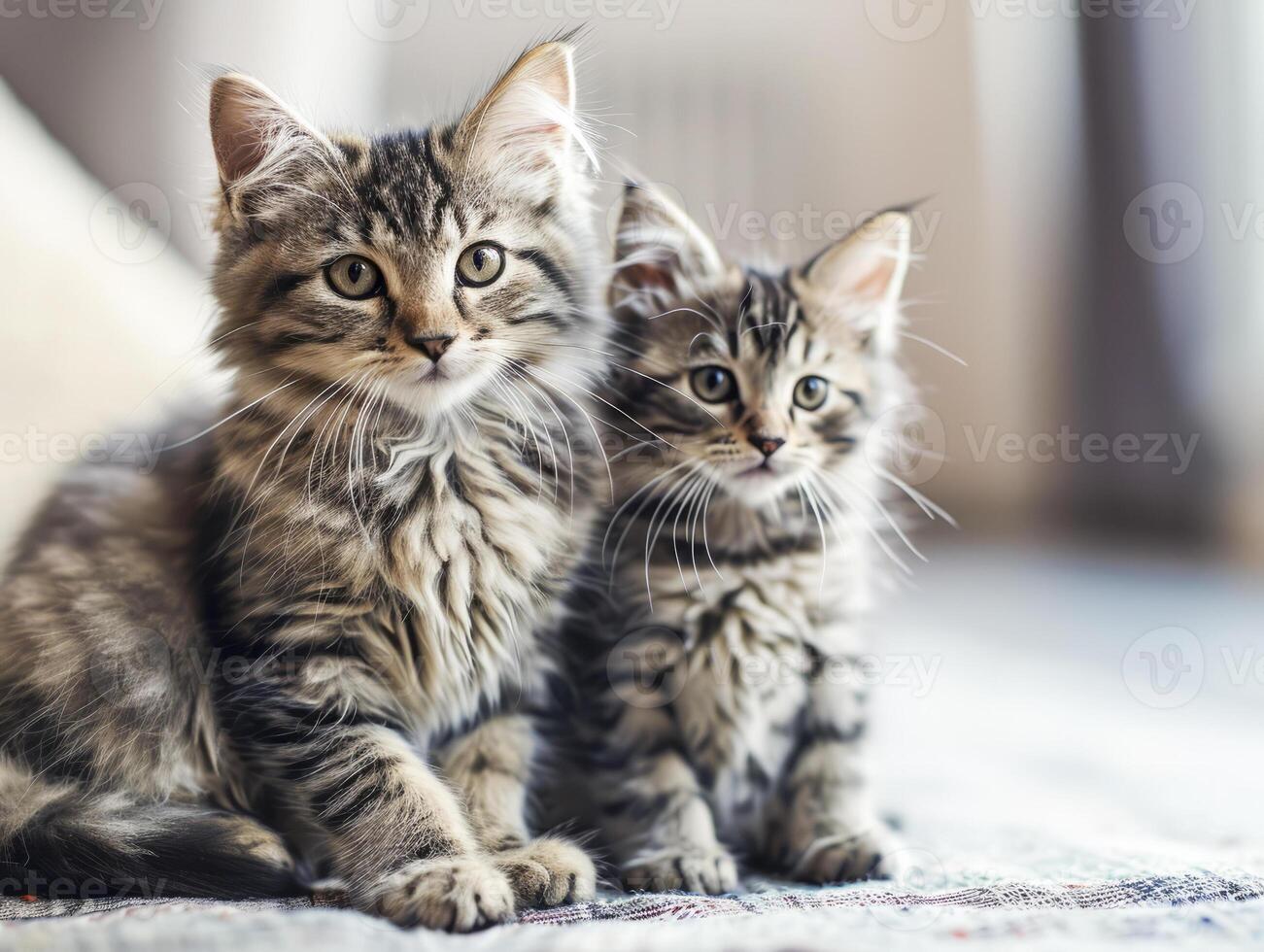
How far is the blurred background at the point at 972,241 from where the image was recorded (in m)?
1.44

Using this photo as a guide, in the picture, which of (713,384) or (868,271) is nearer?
(713,384)

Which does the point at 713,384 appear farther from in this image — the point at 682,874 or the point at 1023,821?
the point at 1023,821

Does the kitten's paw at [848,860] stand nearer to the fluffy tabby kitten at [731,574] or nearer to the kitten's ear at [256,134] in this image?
the fluffy tabby kitten at [731,574]

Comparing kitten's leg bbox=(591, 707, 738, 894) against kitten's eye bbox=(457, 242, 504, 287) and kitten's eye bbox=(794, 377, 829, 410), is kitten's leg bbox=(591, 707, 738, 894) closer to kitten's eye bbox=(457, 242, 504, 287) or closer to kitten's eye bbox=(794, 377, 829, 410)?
kitten's eye bbox=(794, 377, 829, 410)

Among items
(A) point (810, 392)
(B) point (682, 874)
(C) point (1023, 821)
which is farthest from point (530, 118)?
(C) point (1023, 821)

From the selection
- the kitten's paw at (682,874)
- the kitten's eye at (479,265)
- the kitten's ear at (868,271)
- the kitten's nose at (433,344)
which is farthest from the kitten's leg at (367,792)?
the kitten's ear at (868,271)

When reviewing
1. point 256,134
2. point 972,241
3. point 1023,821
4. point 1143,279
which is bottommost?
point 1023,821

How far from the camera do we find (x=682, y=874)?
1.01 metres

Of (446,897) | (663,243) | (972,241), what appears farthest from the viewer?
(972,241)

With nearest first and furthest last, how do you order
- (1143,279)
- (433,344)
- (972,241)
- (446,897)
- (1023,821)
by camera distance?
1. (446,897)
2. (433,344)
3. (1023,821)
4. (1143,279)
5. (972,241)

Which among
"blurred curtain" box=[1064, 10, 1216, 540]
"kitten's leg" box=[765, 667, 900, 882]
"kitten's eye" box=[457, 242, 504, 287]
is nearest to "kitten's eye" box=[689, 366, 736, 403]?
"kitten's eye" box=[457, 242, 504, 287]

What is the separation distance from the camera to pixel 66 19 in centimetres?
180

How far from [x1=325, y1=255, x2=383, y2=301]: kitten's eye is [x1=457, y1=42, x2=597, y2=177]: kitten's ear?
7.4 inches

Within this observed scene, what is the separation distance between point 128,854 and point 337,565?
0.33 meters
